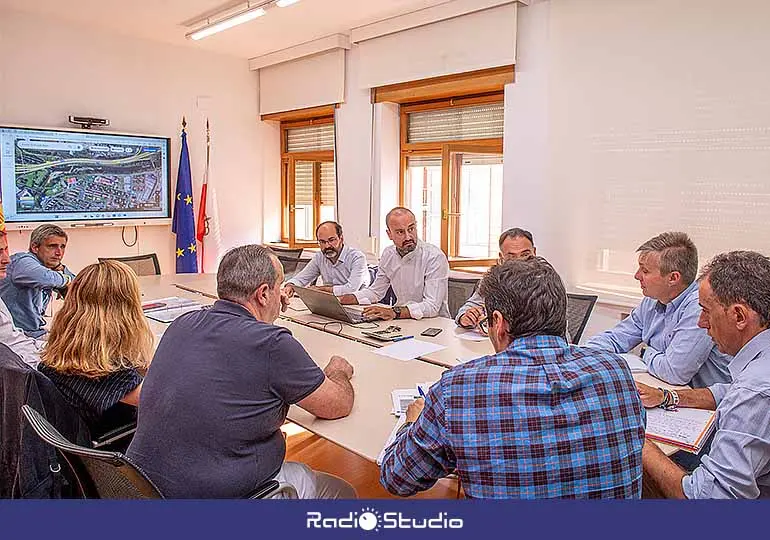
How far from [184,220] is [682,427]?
5401 mm

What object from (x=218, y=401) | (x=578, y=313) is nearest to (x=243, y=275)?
(x=218, y=401)

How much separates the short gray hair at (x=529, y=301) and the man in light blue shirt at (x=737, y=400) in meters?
0.50

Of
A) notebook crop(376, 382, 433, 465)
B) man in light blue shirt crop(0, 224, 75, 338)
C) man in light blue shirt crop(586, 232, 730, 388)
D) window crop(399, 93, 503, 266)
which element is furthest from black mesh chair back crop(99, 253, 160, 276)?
man in light blue shirt crop(586, 232, 730, 388)

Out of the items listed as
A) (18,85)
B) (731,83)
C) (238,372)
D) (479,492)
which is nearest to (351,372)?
(238,372)

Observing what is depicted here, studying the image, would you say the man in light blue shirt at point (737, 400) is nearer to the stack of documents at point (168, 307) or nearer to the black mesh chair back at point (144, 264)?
the stack of documents at point (168, 307)

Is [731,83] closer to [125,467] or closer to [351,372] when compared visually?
[351,372]

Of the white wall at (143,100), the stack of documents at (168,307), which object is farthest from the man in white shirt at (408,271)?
the white wall at (143,100)

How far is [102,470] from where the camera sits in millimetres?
1510

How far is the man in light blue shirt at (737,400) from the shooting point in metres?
1.46

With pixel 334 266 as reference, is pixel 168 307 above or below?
below

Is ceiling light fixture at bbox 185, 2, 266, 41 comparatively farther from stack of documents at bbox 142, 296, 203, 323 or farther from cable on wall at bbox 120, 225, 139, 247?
stack of documents at bbox 142, 296, 203, 323

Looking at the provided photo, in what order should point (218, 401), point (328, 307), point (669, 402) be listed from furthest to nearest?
1. point (328, 307)
2. point (669, 402)
3. point (218, 401)

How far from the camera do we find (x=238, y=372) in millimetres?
1668

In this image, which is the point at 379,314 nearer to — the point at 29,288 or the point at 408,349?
the point at 408,349
